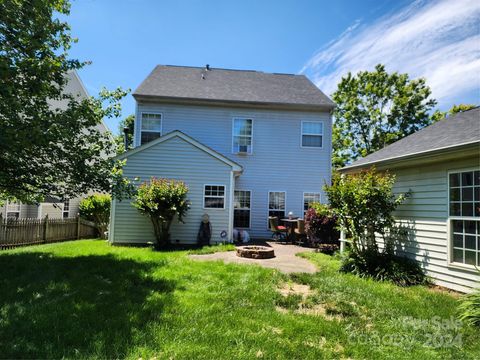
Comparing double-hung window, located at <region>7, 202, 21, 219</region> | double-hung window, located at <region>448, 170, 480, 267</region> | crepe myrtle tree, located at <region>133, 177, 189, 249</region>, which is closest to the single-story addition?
crepe myrtle tree, located at <region>133, 177, 189, 249</region>

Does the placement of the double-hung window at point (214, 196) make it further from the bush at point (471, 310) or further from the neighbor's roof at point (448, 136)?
the bush at point (471, 310)

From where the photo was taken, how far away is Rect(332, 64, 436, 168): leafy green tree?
82.6 ft

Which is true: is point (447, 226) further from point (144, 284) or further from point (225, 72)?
point (225, 72)

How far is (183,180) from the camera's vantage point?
1141cm

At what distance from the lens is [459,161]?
577 centimetres

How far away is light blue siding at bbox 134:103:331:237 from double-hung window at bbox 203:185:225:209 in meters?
2.84

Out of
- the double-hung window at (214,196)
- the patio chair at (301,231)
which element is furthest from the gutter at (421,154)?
the double-hung window at (214,196)


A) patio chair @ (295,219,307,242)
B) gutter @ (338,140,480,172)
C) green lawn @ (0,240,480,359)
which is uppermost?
gutter @ (338,140,480,172)

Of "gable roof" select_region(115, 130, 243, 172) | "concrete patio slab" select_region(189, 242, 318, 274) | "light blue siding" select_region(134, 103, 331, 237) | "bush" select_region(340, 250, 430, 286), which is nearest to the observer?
"bush" select_region(340, 250, 430, 286)

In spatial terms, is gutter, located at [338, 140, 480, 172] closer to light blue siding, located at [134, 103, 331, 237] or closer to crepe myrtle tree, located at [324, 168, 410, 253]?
crepe myrtle tree, located at [324, 168, 410, 253]

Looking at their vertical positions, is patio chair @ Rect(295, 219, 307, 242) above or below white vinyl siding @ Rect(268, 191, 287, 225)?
below

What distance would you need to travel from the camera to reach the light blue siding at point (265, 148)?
14188mm

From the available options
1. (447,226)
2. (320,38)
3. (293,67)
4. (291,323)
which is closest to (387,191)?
(447,226)

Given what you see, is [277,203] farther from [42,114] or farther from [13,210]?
[13,210]
